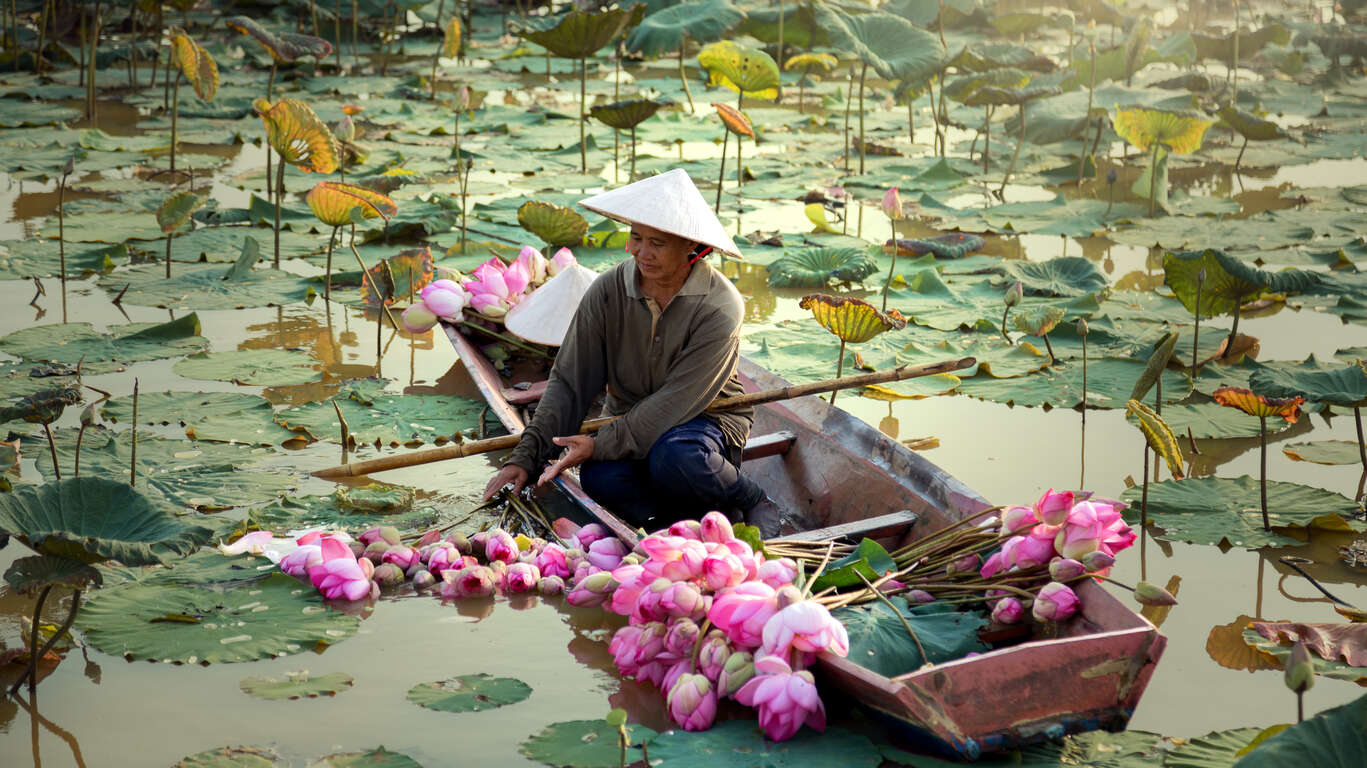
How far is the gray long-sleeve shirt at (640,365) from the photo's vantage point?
3.12 m

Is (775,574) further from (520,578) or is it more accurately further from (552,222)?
(552,222)

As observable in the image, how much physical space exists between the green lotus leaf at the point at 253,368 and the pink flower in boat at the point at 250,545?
48.3 inches

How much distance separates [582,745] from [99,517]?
1031 millimetres

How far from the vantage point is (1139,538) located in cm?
329

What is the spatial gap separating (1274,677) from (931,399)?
1.92 meters

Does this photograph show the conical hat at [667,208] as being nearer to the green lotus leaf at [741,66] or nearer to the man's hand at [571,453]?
the man's hand at [571,453]

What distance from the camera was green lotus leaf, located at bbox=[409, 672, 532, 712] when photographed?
8.03 ft

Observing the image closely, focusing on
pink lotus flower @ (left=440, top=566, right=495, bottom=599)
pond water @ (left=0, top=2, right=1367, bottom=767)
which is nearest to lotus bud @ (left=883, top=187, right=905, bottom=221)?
pond water @ (left=0, top=2, right=1367, bottom=767)

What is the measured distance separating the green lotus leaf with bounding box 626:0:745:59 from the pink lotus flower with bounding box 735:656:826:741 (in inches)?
257

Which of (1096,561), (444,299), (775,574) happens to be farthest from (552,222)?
(1096,561)

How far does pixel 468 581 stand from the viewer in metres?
2.88

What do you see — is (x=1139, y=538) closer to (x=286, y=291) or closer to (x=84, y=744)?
(x=84, y=744)

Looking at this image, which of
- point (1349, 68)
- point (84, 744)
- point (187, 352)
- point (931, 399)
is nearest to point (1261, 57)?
point (1349, 68)

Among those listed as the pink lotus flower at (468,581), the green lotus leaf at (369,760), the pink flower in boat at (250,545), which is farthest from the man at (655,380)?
the green lotus leaf at (369,760)
